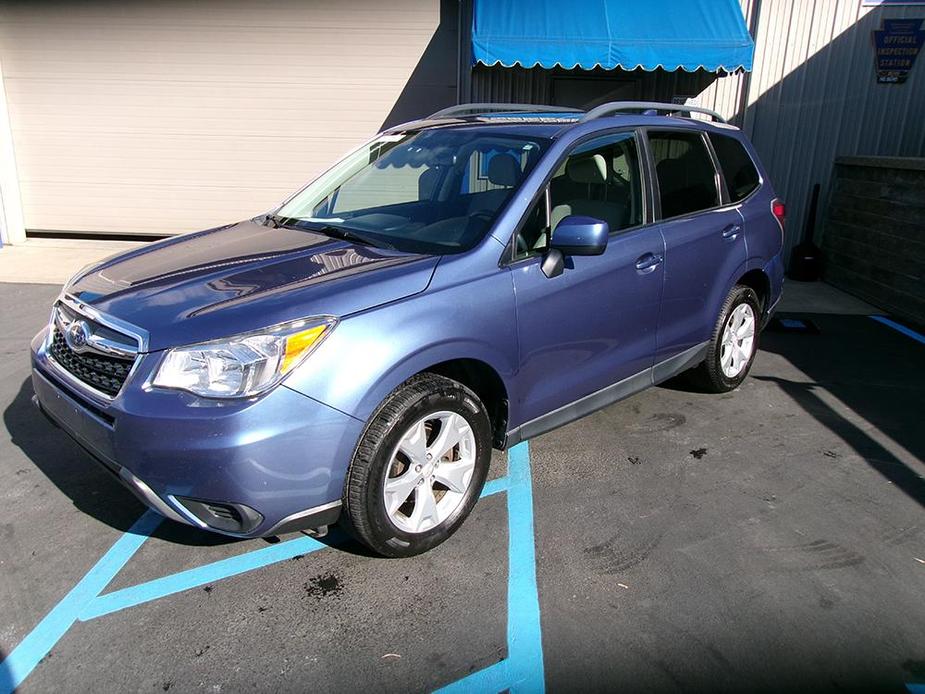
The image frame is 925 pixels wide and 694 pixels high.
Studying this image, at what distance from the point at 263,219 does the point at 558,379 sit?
6.41ft

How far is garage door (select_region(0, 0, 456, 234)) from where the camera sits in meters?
9.05

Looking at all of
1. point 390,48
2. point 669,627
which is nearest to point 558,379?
point 669,627

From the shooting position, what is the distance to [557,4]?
25.3 feet

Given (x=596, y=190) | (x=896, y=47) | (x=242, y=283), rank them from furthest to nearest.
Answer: (x=896, y=47) < (x=596, y=190) < (x=242, y=283)

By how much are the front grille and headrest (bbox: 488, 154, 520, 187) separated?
1.82 metres

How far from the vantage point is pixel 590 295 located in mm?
3510

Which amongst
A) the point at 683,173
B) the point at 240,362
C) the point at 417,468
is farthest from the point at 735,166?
the point at 240,362

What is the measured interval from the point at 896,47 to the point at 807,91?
43.3 inches

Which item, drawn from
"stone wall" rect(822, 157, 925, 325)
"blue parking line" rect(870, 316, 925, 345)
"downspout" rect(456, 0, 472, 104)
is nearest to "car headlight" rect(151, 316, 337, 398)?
"blue parking line" rect(870, 316, 925, 345)

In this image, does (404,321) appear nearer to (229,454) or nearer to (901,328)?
(229,454)

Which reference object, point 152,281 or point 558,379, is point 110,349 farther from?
point 558,379

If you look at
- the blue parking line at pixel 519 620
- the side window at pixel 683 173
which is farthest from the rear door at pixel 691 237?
the blue parking line at pixel 519 620

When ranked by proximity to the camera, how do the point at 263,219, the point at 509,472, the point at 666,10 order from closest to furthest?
the point at 509,472, the point at 263,219, the point at 666,10

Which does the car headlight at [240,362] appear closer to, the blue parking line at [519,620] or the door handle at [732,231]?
the blue parking line at [519,620]
